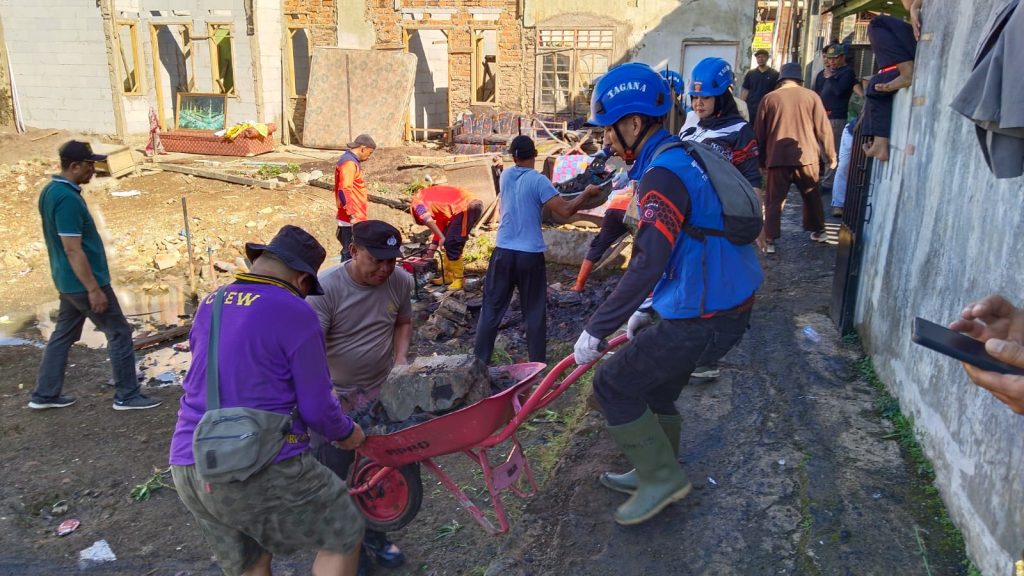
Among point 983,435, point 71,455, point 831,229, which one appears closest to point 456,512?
point 983,435

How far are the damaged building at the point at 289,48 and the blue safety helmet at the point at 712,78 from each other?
42.0ft

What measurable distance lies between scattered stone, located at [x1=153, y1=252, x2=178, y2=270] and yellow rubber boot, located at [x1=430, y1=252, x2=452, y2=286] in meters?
3.73

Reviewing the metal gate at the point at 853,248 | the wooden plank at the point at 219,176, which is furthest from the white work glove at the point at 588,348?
the wooden plank at the point at 219,176

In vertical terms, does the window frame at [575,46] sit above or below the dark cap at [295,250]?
above

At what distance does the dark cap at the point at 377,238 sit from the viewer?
352 centimetres

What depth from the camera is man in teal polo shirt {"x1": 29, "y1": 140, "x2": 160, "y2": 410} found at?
17.7ft

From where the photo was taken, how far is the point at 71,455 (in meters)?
5.32

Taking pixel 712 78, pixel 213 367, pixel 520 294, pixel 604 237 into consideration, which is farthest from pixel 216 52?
pixel 213 367

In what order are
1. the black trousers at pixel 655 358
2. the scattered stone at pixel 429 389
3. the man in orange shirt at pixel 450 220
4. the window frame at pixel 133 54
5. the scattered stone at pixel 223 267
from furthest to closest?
the window frame at pixel 133 54 < the scattered stone at pixel 223 267 < the man in orange shirt at pixel 450 220 < the scattered stone at pixel 429 389 < the black trousers at pixel 655 358

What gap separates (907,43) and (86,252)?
19.4 ft

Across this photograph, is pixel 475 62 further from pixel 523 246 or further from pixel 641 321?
pixel 641 321

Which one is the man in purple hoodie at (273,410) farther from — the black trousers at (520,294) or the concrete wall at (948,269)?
the black trousers at (520,294)

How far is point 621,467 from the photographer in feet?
12.8

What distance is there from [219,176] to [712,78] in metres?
10.9
